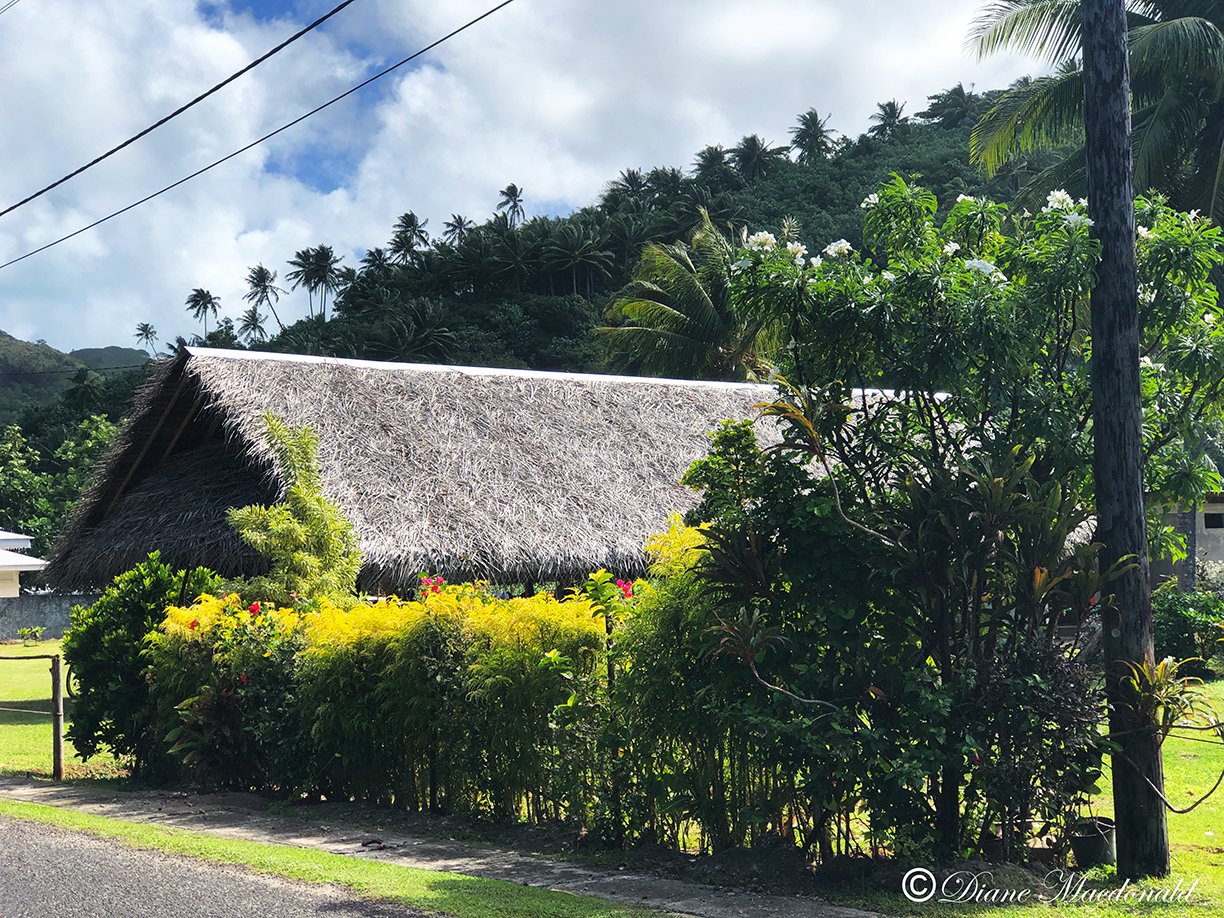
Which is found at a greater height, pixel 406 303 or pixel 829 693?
pixel 406 303

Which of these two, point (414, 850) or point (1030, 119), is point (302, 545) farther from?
point (1030, 119)

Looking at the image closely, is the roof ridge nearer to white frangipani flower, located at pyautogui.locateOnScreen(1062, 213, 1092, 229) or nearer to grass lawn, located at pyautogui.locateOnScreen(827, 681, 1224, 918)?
grass lawn, located at pyautogui.locateOnScreen(827, 681, 1224, 918)

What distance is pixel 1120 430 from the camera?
22.3ft

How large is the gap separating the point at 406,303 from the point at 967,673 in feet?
160

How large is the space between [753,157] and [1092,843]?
200ft

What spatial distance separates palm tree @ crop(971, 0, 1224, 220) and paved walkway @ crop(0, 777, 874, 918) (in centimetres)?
1688

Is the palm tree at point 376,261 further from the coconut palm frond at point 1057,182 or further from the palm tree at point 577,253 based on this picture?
the coconut palm frond at point 1057,182

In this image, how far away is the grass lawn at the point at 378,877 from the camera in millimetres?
6109

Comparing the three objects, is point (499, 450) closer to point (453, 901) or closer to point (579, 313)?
point (453, 901)

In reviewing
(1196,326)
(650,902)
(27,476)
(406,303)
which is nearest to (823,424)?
(1196,326)

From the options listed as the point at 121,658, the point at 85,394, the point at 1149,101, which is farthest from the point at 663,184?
the point at 121,658

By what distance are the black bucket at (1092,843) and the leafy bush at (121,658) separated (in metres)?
8.10

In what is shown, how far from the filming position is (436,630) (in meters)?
8.63

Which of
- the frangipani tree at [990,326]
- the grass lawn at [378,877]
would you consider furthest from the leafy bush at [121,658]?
the frangipani tree at [990,326]
